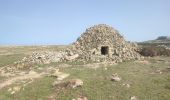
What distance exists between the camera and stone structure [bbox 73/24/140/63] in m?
40.1

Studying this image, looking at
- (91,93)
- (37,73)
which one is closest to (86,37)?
(37,73)

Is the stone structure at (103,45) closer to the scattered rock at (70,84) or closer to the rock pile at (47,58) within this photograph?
the rock pile at (47,58)

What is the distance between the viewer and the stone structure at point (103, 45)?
4012cm

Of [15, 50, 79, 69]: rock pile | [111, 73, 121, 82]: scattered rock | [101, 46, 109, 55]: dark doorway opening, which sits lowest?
[111, 73, 121, 82]: scattered rock

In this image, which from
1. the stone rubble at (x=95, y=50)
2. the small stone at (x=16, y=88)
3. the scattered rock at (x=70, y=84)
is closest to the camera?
the scattered rock at (x=70, y=84)

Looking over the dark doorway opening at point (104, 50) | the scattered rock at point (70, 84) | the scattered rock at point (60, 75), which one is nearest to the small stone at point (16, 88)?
the scattered rock at point (70, 84)

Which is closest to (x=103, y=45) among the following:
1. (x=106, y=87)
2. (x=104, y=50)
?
(x=104, y=50)

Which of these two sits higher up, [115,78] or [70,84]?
[115,78]

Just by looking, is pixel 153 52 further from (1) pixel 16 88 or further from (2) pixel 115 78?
(1) pixel 16 88

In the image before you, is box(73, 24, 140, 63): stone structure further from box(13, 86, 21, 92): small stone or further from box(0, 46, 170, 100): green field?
box(13, 86, 21, 92): small stone

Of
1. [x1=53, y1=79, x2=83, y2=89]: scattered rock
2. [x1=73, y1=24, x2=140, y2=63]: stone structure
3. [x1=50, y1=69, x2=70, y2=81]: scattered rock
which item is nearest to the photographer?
[x1=53, y1=79, x2=83, y2=89]: scattered rock

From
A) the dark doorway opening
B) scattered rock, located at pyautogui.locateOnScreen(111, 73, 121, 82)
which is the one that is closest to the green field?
scattered rock, located at pyautogui.locateOnScreen(111, 73, 121, 82)

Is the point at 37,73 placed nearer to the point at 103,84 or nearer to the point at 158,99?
the point at 103,84

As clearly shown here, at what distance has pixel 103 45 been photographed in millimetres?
41312
